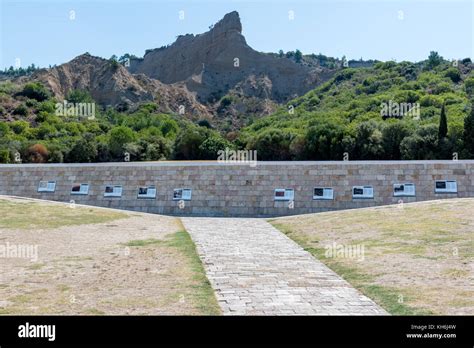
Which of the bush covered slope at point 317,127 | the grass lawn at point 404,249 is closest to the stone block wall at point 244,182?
the grass lawn at point 404,249

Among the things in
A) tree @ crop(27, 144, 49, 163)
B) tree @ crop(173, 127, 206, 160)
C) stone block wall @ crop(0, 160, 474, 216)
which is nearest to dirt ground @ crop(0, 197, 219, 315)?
stone block wall @ crop(0, 160, 474, 216)

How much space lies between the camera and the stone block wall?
21.1 m

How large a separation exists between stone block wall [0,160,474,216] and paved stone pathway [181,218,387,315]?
5.86m

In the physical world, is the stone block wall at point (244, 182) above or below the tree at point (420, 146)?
below

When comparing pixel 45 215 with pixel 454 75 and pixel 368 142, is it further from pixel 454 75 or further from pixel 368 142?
pixel 454 75

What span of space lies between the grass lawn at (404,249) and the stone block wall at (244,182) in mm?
1899

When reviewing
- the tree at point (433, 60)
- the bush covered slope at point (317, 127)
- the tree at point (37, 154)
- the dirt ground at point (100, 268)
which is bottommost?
the dirt ground at point (100, 268)

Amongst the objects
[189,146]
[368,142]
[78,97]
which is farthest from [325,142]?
[78,97]

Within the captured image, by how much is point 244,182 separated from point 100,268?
12.2m

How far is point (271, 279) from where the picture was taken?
10.1m

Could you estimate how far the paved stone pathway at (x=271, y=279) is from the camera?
796 centimetres

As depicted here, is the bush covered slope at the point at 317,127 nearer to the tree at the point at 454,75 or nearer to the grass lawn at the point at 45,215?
the tree at the point at 454,75

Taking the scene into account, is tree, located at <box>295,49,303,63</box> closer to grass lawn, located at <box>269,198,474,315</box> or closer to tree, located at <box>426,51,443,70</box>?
tree, located at <box>426,51,443,70</box>

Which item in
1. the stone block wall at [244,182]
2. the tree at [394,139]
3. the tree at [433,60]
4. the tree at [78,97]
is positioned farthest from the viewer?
the tree at [78,97]
